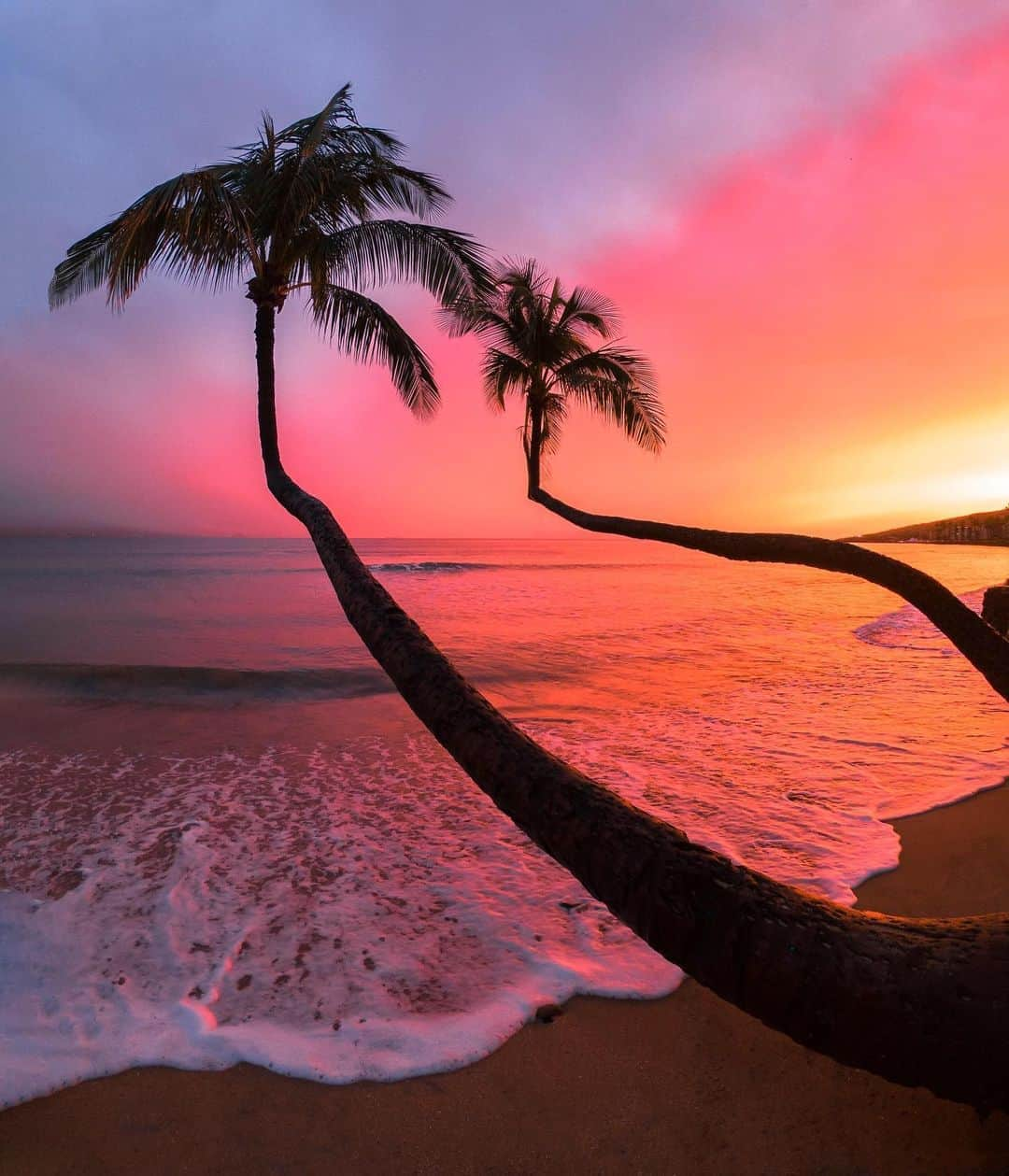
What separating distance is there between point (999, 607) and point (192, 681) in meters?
15.5

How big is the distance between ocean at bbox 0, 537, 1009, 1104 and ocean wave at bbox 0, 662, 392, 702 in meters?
0.08

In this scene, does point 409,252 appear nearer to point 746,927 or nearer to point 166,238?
point 166,238

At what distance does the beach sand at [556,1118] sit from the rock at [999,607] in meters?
12.4

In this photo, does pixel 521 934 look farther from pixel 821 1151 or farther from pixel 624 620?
pixel 624 620

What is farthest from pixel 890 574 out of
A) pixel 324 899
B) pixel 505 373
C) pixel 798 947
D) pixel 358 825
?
pixel 505 373

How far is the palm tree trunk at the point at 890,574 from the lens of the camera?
3236 millimetres

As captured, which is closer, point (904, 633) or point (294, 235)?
point (294, 235)

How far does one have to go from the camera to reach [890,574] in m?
3.54

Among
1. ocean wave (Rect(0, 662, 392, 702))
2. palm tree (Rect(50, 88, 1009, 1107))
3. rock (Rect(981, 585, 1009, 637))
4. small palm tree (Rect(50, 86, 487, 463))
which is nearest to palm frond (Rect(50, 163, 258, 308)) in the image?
small palm tree (Rect(50, 86, 487, 463))

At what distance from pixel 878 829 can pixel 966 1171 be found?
3.53m

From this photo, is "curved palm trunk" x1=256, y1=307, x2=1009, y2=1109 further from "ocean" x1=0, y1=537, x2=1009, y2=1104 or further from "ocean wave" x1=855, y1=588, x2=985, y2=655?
"ocean wave" x1=855, y1=588, x2=985, y2=655

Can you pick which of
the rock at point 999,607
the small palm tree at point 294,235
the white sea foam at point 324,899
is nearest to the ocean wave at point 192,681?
the white sea foam at point 324,899

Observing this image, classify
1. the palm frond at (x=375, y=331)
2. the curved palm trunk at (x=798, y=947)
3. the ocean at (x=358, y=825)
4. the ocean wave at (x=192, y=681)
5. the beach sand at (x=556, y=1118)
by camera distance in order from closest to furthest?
1. the curved palm trunk at (x=798, y=947)
2. the beach sand at (x=556, y=1118)
3. the ocean at (x=358, y=825)
4. the palm frond at (x=375, y=331)
5. the ocean wave at (x=192, y=681)

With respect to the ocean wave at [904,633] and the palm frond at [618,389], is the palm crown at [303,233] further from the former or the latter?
the ocean wave at [904,633]
